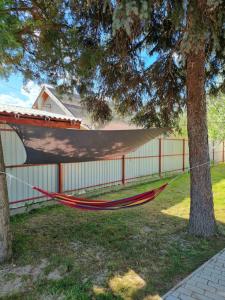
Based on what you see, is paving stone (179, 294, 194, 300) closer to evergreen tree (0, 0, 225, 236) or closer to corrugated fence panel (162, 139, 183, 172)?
evergreen tree (0, 0, 225, 236)

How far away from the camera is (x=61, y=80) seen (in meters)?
4.53

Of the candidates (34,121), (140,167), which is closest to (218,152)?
(140,167)

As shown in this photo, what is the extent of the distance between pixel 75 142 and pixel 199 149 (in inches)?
79.3

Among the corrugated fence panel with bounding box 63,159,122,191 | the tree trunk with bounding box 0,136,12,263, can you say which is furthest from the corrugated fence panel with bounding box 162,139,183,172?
the tree trunk with bounding box 0,136,12,263

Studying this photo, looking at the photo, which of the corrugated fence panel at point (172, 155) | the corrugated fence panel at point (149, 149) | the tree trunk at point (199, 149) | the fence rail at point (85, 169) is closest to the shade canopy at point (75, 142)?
the tree trunk at point (199, 149)

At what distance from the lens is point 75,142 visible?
4.52 metres

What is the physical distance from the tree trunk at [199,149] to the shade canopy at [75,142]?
2.21ft

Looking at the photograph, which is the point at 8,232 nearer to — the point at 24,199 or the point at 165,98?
the point at 24,199

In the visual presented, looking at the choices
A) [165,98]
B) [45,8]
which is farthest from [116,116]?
[45,8]

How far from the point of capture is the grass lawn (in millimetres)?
2893

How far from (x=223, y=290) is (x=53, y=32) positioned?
3525 millimetres

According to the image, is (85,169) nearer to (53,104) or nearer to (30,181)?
(30,181)

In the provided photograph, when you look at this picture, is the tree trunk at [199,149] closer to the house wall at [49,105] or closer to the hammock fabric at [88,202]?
the hammock fabric at [88,202]

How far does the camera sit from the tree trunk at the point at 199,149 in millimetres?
4203
